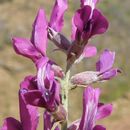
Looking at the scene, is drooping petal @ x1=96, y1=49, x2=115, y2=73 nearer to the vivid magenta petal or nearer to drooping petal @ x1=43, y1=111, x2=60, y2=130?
the vivid magenta petal

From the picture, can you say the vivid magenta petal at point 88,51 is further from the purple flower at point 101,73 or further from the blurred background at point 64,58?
the blurred background at point 64,58

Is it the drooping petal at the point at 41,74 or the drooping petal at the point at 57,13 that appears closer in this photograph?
the drooping petal at the point at 41,74

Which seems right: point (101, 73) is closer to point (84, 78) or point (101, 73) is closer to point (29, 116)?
point (84, 78)

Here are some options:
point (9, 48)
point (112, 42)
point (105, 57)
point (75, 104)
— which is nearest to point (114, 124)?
point (75, 104)

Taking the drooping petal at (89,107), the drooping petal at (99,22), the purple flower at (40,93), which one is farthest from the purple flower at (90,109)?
the drooping petal at (99,22)

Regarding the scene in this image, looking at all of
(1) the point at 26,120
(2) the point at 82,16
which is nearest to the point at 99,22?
(2) the point at 82,16

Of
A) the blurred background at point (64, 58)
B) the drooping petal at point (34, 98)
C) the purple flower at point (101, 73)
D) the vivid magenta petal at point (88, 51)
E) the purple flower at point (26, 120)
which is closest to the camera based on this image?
the drooping petal at point (34, 98)

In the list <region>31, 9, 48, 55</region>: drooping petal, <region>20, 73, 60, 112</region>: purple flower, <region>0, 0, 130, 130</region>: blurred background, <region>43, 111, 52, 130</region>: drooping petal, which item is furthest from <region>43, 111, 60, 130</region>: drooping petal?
<region>0, 0, 130, 130</region>: blurred background

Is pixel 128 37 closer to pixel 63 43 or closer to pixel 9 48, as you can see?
pixel 9 48
